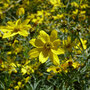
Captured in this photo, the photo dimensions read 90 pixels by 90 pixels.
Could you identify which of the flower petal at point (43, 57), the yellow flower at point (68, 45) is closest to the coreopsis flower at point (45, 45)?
the flower petal at point (43, 57)

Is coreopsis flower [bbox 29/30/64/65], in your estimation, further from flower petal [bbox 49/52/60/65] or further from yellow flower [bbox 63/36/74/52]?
yellow flower [bbox 63/36/74/52]

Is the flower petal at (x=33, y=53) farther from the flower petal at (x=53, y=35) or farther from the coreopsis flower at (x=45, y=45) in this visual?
the flower petal at (x=53, y=35)

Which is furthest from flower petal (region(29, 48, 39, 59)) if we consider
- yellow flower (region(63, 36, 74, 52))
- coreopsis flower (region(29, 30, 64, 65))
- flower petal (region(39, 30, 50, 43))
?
yellow flower (region(63, 36, 74, 52))

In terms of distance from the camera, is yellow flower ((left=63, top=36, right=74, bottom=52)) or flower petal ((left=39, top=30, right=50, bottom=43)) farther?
yellow flower ((left=63, top=36, right=74, bottom=52))

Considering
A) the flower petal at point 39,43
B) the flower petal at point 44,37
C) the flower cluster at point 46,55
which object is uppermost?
the flower petal at point 44,37

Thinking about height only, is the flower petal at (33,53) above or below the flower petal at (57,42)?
below

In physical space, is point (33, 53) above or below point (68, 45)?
above

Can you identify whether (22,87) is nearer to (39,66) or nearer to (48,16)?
(39,66)

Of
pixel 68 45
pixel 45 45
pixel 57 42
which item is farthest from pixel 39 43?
pixel 68 45

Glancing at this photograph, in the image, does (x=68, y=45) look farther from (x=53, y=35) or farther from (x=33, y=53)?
(x=33, y=53)
